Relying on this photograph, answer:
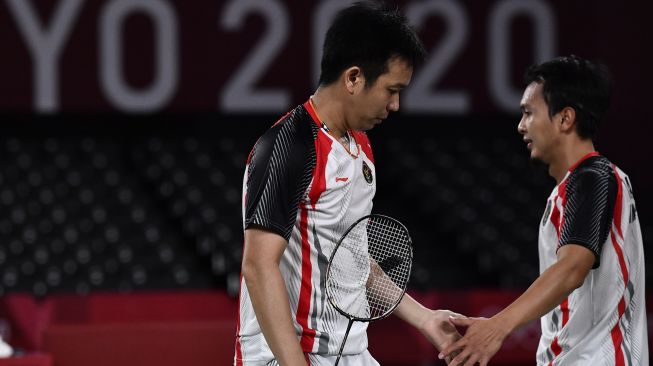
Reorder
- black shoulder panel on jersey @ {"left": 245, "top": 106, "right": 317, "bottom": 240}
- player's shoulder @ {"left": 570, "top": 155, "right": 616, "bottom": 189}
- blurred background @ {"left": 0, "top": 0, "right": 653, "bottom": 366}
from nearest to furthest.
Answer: black shoulder panel on jersey @ {"left": 245, "top": 106, "right": 317, "bottom": 240}, player's shoulder @ {"left": 570, "top": 155, "right": 616, "bottom": 189}, blurred background @ {"left": 0, "top": 0, "right": 653, "bottom": 366}

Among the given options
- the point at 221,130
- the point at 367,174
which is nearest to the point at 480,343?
the point at 367,174

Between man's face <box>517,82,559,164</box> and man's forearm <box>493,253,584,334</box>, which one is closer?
man's forearm <box>493,253,584,334</box>

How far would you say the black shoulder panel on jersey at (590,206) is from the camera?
10.1ft

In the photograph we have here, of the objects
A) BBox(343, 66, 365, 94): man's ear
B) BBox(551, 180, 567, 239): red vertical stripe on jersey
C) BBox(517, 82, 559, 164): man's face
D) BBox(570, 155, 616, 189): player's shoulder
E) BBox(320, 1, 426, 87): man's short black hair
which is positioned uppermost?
BBox(320, 1, 426, 87): man's short black hair

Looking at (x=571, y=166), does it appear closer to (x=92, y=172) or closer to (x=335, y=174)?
(x=335, y=174)

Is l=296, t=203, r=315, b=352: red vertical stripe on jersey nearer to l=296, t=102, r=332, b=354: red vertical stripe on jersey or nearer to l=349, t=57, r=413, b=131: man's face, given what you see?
l=296, t=102, r=332, b=354: red vertical stripe on jersey

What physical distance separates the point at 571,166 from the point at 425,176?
5.67 metres

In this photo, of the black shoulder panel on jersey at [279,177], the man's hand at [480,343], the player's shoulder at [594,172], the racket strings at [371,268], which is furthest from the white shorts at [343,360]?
the player's shoulder at [594,172]

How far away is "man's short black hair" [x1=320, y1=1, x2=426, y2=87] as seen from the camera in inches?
109

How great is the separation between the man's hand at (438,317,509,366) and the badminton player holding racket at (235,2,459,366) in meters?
0.31

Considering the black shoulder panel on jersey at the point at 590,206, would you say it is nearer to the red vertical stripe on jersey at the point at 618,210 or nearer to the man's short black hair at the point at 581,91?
the red vertical stripe on jersey at the point at 618,210

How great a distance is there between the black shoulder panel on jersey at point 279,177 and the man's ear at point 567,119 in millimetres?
960

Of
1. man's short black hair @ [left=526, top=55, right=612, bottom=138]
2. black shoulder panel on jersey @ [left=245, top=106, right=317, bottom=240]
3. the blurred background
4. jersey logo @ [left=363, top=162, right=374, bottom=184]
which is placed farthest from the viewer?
the blurred background

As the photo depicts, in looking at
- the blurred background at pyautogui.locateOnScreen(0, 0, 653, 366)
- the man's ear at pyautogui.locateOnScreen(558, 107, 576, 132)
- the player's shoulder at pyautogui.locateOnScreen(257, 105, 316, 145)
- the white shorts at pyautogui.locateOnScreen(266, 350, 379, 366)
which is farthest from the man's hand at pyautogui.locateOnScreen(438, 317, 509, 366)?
the blurred background at pyautogui.locateOnScreen(0, 0, 653, 366)
